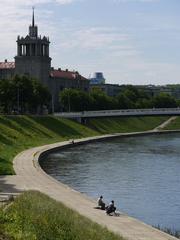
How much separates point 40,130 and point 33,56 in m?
67.1

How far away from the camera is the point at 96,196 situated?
4338 cm

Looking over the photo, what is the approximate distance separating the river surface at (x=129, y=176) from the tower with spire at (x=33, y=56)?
3034 inches

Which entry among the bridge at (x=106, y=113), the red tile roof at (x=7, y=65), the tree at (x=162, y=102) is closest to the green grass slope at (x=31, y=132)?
the bridge at (x=106, y=113)

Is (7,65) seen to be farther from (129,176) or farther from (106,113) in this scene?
(129,176)

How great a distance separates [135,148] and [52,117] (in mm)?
Answer: 29115

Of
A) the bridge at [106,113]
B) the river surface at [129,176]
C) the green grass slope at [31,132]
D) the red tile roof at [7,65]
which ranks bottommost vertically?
the river surface at [129,176]

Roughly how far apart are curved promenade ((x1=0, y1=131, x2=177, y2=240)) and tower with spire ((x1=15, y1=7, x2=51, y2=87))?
100 meters

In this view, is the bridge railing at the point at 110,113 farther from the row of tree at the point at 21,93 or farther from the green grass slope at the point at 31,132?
the row of tree at the point at 21,93

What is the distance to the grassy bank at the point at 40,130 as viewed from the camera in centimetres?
7312

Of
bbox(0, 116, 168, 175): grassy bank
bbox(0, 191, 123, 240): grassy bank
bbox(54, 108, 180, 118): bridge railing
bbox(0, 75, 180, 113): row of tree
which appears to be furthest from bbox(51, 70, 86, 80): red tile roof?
bbox(0, 191, 123, 240): grassy bank

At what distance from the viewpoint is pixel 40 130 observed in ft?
330

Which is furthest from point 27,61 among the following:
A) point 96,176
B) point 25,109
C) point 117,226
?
point 117,226

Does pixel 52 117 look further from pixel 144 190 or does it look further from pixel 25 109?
pixel 144 190

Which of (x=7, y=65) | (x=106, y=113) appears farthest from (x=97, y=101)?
(x=7, y=65)
